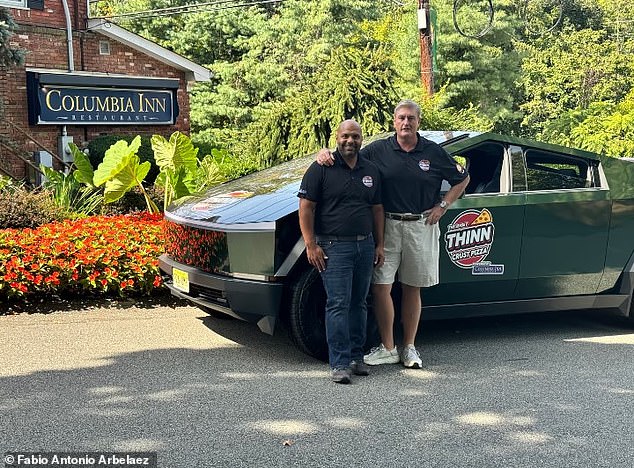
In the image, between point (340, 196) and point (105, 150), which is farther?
point (105, 150)

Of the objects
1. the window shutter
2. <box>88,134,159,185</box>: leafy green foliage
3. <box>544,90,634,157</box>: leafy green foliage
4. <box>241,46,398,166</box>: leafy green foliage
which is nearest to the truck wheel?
<box>241,46,398,166</box>: leafy green foliage

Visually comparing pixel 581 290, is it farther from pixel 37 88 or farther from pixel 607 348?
pixel 37 88

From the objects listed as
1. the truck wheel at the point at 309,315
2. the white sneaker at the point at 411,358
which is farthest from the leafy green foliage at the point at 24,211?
the white sneaker at the point at 411,358

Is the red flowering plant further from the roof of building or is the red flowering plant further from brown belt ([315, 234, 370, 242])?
the roof of building

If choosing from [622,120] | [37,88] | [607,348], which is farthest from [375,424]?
→ [622,120]

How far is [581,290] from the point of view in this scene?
21.6 feet

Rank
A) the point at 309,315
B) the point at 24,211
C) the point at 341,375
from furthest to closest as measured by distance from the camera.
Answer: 1. the point at 24,211
2. the point at 309,315
3. the point at 341,375

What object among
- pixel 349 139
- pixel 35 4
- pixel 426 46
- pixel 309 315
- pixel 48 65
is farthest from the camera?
pixel 426 46

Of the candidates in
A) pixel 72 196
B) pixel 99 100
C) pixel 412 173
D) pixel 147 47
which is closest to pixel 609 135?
pixel 147 47

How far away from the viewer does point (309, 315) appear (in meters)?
5.67

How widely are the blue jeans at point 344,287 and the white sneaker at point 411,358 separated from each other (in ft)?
1.50

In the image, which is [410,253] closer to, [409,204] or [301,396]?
[409,204]

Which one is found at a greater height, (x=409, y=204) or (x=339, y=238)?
(x=409, y=204)

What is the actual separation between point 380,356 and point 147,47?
518 inches
